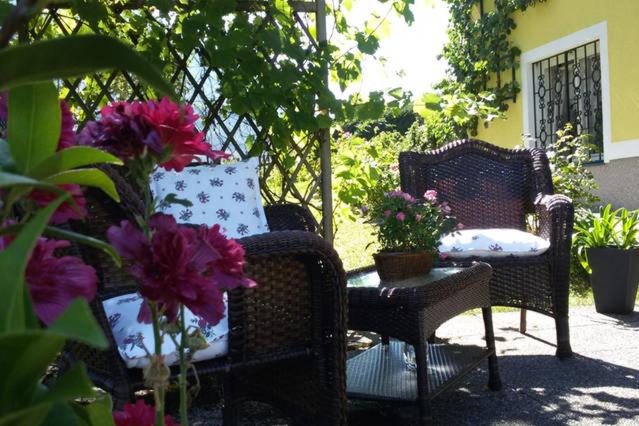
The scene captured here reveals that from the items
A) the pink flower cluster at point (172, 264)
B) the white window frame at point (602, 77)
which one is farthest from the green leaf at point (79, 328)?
the white window frame at point (602, 77)

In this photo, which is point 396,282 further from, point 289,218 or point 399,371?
point 289,218

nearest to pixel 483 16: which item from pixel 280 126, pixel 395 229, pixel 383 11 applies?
pixel 383 11

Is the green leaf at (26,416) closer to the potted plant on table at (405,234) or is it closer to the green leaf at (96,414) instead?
the green leaf at (96,414)

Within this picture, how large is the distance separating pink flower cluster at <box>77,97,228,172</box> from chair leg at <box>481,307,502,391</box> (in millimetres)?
2165

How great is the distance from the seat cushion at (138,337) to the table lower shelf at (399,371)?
693 millimetres

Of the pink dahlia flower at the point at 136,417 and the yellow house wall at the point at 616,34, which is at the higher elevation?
the yellow house wall at the point at 616,34

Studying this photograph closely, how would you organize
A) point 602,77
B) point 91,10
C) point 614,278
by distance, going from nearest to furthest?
1. point 91,10
2. point 614,278
3. point 602,77

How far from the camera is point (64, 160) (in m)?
0.42

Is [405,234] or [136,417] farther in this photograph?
[405,234]

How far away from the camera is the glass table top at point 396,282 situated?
2318mm

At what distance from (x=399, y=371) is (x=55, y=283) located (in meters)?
2.18

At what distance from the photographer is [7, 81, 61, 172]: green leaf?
1.38ft

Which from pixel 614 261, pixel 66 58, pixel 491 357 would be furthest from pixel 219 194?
pixel 66 58

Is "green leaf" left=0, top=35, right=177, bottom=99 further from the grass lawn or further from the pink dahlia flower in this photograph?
the grass lawn
